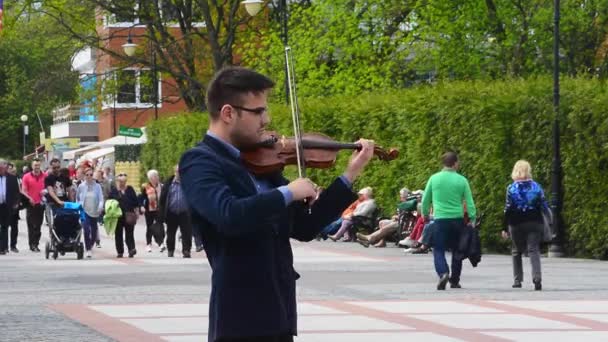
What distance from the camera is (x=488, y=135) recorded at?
96.5 feet

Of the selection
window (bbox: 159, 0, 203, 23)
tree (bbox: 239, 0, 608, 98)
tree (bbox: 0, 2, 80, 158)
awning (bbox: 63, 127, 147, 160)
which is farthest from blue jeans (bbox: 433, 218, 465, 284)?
tree (bbox: 0, 2, 80, 158)

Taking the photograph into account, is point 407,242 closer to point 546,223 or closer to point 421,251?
point 421,251

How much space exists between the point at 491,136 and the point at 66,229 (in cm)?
751

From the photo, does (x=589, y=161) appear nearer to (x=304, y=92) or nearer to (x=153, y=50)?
(x=304, y=92)

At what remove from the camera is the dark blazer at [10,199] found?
3039cm

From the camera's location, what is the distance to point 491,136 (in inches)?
1155

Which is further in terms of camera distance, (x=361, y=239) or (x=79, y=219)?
(x=361, y=239)

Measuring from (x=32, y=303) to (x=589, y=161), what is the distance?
12072 millimetres

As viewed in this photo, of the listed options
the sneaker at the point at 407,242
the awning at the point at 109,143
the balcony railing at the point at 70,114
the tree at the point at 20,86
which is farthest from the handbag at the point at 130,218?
the balcony railing at the point at 70,114

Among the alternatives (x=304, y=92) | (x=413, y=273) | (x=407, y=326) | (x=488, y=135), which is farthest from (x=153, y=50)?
(x=407, y=326)

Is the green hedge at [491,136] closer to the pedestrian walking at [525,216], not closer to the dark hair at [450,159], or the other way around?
the pedestrian walking at [525,216]

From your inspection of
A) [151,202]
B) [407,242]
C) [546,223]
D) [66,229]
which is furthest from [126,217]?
[546,223]

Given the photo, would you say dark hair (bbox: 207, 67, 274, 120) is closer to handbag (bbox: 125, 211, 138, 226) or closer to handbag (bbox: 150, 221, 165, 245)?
handbag (bbox: 125, 211, 138, 226)

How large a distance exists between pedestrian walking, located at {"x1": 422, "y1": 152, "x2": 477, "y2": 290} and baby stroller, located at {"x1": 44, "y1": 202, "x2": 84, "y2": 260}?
9620 millimetres
